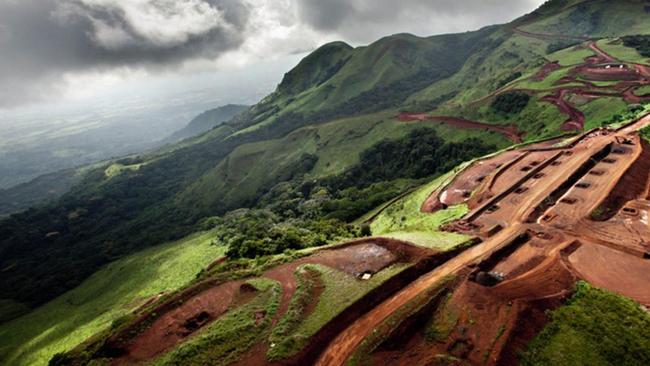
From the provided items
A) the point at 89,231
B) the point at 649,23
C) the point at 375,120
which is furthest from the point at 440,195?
the point at 89,231

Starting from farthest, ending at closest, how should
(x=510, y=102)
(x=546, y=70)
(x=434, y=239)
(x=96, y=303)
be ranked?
1. (x=546, y=70)
2. (x=510, y=102)
3. (x=96, y=303)
4. (x=434, y=239)

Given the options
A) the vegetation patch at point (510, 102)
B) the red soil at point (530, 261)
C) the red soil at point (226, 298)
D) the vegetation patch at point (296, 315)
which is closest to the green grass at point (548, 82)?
the vegetation patch at point (510, 102)

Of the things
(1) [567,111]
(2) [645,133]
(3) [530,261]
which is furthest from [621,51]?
(3) [530,261]

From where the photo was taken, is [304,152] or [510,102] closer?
[510,102]

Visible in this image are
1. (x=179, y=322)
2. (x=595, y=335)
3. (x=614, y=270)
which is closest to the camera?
(x=595, y=335)

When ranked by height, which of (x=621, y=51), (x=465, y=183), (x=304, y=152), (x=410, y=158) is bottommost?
(x=304, y=152)

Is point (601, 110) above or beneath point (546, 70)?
beneath

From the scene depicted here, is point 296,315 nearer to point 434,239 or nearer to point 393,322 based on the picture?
point 393,322

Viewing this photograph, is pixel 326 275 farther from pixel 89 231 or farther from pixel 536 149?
pixel 89 231
